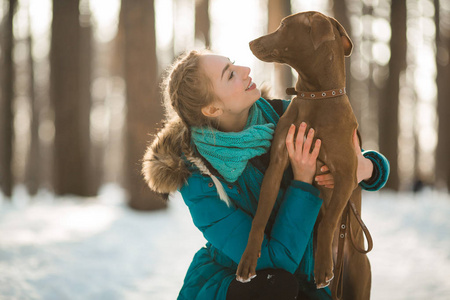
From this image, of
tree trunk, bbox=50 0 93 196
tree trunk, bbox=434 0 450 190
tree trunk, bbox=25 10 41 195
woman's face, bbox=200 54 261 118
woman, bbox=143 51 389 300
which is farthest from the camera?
tree trunk, bbox=25 10 41 195

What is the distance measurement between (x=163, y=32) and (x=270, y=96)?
9511mm

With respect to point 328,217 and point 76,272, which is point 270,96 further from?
point 76,272

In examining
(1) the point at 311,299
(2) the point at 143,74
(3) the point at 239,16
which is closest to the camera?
(1) the point at 311,299

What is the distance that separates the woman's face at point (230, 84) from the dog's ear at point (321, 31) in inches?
16.3

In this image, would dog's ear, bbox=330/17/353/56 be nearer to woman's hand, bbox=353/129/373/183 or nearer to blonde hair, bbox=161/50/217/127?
Result: woman's hand, bbox=353/129/373/183

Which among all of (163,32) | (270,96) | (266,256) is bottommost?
(266,256)

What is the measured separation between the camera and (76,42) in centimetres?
788

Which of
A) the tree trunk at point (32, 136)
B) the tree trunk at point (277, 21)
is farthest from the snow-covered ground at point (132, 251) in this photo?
the tree trunk at point (32, 136)

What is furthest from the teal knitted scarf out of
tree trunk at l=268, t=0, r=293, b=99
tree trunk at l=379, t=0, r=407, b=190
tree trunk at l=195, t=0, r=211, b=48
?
tree trunk at l=195, t=0, r=211, b=48

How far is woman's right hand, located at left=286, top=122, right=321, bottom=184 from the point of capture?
5.31 feet

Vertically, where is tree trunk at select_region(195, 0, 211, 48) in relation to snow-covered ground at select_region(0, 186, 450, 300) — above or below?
above

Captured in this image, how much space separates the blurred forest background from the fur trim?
4.01 meters

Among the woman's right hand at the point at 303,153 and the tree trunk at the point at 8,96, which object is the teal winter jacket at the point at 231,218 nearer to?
the woman's right hand at the point at 303,153

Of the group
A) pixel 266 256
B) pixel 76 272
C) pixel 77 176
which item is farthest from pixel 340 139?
pixel 77 176
